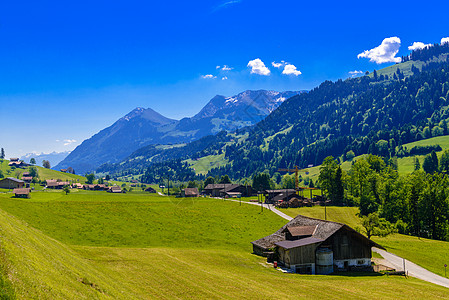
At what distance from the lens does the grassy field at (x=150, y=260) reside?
22094mm

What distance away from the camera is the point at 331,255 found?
56.2 meters

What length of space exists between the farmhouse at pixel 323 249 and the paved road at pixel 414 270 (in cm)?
620

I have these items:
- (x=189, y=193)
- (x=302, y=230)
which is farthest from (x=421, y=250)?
(x=189, y=193)

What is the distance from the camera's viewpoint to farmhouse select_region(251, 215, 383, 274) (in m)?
55.8

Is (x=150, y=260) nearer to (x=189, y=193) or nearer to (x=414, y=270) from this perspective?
(x=414, y=270)

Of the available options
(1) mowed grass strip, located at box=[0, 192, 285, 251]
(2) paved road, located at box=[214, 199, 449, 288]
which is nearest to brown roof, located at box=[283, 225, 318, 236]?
(1) mowed grass strip, located at box=[0, 192, 285, 251]

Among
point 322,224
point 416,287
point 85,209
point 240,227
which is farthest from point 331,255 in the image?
point 85,209

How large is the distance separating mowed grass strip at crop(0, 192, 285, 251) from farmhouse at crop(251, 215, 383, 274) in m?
11.9

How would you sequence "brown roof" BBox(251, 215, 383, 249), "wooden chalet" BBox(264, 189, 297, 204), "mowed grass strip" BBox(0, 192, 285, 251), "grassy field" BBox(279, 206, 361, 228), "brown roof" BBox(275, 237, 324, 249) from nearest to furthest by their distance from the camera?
"brown roof" BBox(275, 237, 324, 249)
"brown roof" BBox(251, 215, 383, 249)
"mowed grass strip" BBox(0, 192, 285, 251)
"grassy field" BBox(279, 206, 361, 228)
"wooden chalet" BBox(264, 189, 297, 204)

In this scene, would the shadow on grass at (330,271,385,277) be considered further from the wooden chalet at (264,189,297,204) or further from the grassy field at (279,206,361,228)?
the wooden chalet at (264,189,297,204)

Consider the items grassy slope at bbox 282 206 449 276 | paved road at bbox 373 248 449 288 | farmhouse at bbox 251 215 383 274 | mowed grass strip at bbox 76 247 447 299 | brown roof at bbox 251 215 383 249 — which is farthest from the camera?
grassy slope at bbox 282 206 449 276

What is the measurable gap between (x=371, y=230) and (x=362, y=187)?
6431 cm

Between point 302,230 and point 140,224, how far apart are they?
4247 centimetres

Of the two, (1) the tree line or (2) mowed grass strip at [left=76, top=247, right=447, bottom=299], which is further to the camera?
(1) the tree line
